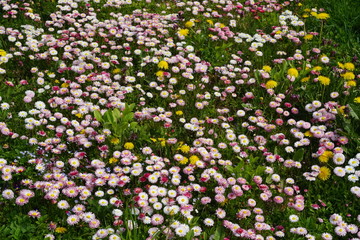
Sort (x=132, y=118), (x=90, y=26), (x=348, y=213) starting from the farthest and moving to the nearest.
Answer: (x=90, y=26)
(x=132, y=118)
(x=348, y=213)

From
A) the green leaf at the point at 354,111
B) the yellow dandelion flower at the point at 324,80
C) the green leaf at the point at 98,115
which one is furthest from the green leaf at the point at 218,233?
the yellow dandelion flower at the point at 324,80

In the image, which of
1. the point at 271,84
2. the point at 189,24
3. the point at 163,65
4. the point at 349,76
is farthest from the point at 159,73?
the point at 349,76

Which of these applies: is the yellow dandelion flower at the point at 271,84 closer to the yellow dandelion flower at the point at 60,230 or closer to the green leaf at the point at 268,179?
the green leaf at the point at 268,179

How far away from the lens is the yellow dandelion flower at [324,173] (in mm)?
3879

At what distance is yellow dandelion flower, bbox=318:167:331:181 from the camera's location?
12.7 feet

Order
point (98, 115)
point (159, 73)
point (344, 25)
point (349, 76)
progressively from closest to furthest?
point (98, 115), point (349, 76), point (159, 73), point (344, 25)

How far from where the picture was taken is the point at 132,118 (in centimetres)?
441

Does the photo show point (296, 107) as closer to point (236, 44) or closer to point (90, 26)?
point (236, 44)

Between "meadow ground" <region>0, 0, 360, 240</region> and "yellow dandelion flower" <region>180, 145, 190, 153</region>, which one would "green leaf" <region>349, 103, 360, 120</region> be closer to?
"meadow ground" <region>0, 0, 360, 240</region>

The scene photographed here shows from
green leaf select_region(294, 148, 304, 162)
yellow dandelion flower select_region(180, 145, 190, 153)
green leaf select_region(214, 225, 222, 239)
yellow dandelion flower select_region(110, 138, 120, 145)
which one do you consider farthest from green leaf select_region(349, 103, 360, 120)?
yellow dandelion flower select_region(110, 138, 120, 145)

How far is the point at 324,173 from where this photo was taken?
3.90 meters

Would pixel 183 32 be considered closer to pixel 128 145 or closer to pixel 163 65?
pixel 163 65

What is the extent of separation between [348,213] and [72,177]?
232 cm

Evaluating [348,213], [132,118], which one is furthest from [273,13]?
[348,213]
